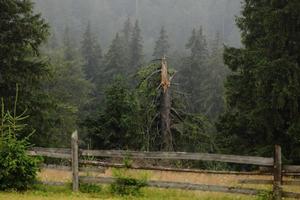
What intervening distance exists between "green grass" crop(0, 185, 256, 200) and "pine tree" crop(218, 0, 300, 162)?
8423 mm

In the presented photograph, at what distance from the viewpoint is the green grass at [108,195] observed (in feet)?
46.3

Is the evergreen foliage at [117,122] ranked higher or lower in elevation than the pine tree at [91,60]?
lower

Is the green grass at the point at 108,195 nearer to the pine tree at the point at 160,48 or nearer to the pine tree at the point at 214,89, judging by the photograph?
the pine tree at the point at 214,89

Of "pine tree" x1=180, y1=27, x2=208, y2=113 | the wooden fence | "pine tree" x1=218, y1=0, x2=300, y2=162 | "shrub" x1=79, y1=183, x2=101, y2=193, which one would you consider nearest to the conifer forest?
"pine tree" x1=218, y1=0, x2=300, y2=162

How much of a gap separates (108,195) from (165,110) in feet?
38.3

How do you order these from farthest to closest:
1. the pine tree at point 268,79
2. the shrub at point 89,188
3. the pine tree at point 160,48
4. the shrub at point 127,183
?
the pine tree at point 160,48 → the pine tree at point 268,79 → the shrub at point 89,188 → the shrub at point 127,183

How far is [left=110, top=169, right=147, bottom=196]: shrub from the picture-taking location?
14781mm

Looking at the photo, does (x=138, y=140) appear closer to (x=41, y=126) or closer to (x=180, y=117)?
(x=180, y=117)

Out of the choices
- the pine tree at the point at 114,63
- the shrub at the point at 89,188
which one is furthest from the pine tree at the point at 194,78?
the shrub at the point at 89,188

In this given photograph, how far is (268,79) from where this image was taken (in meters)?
22.8

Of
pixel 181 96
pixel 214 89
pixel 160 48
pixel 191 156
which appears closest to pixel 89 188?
pixel 191 156

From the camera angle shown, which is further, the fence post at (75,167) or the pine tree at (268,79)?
the pine tree at (268,79)

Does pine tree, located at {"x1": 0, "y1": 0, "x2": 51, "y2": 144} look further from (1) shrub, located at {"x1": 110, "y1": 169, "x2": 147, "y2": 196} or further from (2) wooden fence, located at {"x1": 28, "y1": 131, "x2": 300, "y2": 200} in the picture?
(1) shrub, located at {"x1": 110, "y1": 169, "x2": 147, "y2": 196}

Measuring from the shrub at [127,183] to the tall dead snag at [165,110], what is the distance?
11192mm
